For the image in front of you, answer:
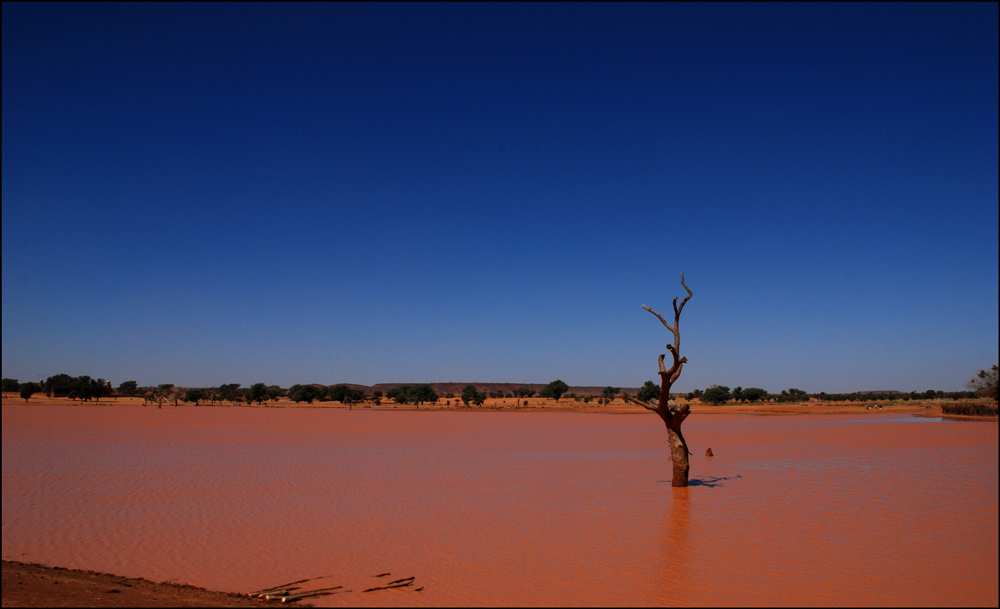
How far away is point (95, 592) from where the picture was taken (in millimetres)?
6855

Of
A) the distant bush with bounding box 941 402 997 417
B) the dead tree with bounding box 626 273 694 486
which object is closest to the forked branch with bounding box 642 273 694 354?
the dead tree with bounding box 626 273 694 486

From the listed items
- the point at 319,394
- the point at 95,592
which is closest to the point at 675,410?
the point at 95,592

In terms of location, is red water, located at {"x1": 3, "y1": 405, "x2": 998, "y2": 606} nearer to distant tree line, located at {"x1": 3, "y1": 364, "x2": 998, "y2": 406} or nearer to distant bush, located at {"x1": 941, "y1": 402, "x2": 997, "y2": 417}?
distant bush, located at {"x1": 941, "y1": 402, "x2": 997, "y2": 417}

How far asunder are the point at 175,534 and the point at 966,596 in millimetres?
12025

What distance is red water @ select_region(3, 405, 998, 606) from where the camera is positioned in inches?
307

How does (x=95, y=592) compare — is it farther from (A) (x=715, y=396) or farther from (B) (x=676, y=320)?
(A) (x=715, y=396)

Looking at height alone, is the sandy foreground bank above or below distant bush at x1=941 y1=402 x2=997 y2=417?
below

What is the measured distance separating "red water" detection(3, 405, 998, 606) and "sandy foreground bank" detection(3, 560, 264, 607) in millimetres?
650

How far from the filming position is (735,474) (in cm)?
1719

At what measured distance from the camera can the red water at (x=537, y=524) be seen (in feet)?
25.6

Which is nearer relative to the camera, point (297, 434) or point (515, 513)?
point (515, 513)

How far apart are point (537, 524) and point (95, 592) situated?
6862 millimetres

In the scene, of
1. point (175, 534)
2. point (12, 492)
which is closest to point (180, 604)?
point (175, 534)

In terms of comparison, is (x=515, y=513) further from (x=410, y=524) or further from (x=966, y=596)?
(x=966, y=596)
